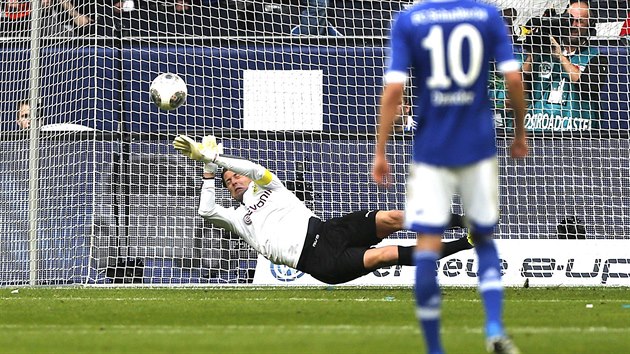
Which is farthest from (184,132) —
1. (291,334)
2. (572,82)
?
(291,334)

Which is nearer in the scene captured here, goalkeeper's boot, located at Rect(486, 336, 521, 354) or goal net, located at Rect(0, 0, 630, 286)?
goalkeeper's boot, located at Rect(486, 336, 521, 354)

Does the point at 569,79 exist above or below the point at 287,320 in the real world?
above

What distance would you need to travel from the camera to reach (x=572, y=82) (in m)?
13.8

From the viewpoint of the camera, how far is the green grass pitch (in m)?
6.72

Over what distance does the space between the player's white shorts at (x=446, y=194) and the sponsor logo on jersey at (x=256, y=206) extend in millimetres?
5505

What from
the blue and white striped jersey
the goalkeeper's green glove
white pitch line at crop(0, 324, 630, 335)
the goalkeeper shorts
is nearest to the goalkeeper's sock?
the goalkeeper shorts

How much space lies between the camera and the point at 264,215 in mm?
11484

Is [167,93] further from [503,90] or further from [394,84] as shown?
[394,84]

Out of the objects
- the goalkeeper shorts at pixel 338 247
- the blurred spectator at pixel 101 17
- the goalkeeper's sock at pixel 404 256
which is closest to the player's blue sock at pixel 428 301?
the goalkeeper's sock at pixel 404 256

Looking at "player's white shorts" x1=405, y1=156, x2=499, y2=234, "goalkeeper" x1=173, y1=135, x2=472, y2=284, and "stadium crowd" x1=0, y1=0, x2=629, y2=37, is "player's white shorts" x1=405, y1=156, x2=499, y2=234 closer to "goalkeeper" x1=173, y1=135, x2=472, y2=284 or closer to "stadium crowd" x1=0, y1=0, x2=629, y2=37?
"goalkeeper" x1=173, y1=135, x2=472, y2=284

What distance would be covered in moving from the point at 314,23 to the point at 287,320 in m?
5.90

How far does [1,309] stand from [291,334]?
11.1 ft

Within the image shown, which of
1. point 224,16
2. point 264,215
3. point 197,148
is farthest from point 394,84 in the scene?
point 224,16

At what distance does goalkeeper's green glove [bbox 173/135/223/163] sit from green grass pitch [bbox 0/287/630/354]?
1297mm
